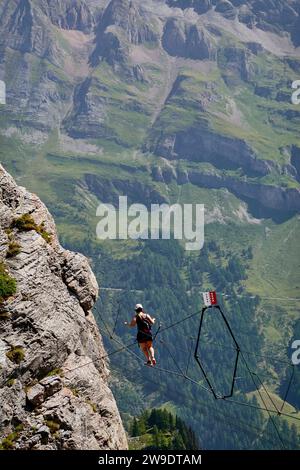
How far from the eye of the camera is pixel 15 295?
5900cm

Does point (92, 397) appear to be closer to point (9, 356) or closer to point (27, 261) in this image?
point (9, 356)

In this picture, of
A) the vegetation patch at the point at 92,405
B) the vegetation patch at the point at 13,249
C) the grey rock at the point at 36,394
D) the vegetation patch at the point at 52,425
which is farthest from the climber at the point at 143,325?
the vegetation patch at the point at 52,425

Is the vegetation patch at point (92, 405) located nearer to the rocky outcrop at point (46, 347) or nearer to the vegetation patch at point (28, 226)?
the rocky outcrop at point (46, 347)

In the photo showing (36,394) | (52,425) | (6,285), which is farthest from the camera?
(6,285)

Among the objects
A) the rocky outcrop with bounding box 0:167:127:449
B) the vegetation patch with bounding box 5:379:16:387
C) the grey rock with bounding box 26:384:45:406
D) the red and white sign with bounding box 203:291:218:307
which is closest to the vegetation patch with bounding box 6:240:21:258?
the rocky outcrop with bounding box 0:167:127:449

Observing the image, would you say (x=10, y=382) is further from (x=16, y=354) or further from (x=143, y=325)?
(x=143, y=325)

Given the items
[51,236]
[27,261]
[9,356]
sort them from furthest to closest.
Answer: [51,236] → [27,261] → [9,356]

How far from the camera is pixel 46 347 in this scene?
58.0m

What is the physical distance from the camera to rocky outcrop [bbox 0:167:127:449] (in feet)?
180

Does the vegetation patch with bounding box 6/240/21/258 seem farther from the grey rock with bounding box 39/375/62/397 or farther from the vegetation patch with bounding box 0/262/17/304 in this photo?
the grey rock with bounding box 39/375/62/397

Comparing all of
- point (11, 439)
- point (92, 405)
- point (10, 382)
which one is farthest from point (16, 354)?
point (92, 405)
